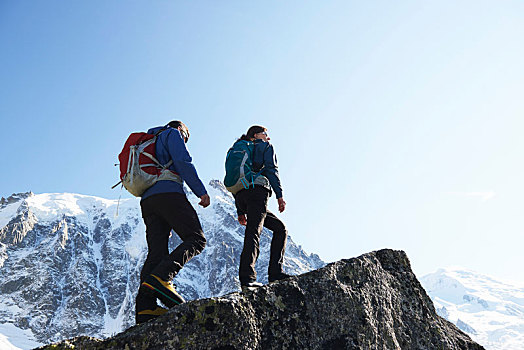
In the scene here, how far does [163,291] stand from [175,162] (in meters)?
1.61

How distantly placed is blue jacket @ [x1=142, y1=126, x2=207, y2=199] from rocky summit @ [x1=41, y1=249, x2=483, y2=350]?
71.0 inches

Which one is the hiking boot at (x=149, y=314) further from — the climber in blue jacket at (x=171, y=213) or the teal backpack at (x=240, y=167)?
the teal backpack at (x=240, y=167)

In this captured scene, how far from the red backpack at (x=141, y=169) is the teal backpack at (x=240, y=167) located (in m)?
1.26

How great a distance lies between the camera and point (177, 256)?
494 centimetres

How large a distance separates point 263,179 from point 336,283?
2.55 metres

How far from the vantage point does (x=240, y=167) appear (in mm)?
6551

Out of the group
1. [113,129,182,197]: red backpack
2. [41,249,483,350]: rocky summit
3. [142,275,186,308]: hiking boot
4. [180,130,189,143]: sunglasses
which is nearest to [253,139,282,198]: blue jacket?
[180,130,189,143]: sunglasses

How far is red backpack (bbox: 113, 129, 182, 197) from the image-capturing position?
5.36m

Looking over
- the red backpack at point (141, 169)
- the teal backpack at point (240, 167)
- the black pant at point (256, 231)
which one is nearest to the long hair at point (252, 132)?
the teal backpack at point (240, 167)

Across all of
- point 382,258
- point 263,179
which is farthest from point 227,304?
point 263,179

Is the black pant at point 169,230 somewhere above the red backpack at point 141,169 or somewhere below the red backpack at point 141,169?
below

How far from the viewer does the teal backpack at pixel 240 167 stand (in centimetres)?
652

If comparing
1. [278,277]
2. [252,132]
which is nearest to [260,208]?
[278,277]

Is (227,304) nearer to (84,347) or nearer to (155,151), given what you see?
(84,347)
